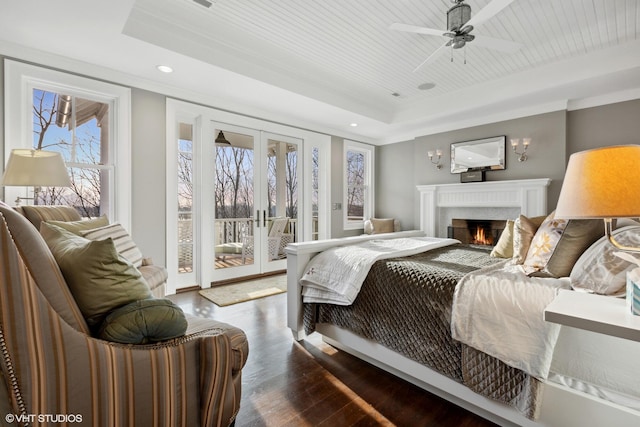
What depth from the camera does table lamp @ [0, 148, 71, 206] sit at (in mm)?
2123

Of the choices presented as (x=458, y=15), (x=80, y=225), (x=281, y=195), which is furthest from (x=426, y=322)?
(x=281, y=195)

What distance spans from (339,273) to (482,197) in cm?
347

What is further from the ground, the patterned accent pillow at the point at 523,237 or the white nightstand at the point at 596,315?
the patterned accent pillow at the point at 523,237

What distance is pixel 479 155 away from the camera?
4715 millimetres

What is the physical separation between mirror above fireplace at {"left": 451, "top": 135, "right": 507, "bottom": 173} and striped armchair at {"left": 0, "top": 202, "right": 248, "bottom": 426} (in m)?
4.66

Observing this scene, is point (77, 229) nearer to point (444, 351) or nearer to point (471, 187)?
point (444, 351)

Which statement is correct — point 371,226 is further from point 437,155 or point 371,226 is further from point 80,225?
point 80,225

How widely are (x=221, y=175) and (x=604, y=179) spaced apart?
407cm

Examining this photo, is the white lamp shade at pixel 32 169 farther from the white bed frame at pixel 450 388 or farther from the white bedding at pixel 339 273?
the white bedding at pixel 339 273

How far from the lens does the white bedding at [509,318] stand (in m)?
1.28

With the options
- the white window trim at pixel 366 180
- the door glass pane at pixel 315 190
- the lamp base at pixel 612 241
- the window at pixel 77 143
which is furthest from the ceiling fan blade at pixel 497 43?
the window at pixel 77 143

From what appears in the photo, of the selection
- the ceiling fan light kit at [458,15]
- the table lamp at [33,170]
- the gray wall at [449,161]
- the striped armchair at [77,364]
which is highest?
the ceiling fan light kit at [458,15]

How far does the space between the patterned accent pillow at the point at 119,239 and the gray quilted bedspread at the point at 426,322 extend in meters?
1.52

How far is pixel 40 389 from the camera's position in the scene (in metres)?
0.85
